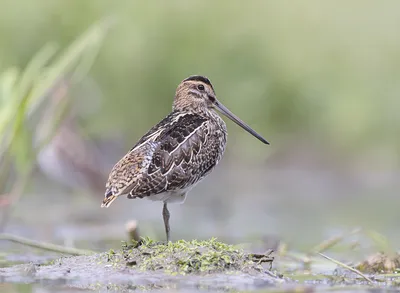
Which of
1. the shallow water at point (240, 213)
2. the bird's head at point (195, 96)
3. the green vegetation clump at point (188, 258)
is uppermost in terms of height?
the shallow water at point (240, 213)

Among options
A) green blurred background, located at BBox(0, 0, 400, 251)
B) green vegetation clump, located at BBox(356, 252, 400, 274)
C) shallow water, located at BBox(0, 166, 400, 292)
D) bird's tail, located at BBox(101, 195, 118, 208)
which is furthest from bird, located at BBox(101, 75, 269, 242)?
green blurred background, located at BBox(0, 0, 400, 251)

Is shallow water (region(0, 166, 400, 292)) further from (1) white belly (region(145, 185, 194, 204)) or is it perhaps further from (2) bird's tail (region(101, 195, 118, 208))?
(1) white belly (region(145, 185, 194, 204))

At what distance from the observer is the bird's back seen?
247 inches

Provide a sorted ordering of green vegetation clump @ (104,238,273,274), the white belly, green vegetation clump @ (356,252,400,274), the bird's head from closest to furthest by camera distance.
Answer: green vegetation clump @ (104,238,273,274)
the white belly
green vegetation clump @ (356,252,400,274)
the bird's head

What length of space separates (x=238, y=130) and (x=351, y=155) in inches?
67.7

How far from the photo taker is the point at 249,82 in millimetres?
14734

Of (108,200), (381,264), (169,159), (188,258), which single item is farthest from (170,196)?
(381,264)

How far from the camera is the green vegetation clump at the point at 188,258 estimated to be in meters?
5.82

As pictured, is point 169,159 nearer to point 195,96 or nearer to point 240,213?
point 195,96

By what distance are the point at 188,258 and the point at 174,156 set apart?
909 millimetres

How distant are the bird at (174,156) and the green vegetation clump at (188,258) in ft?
1.13

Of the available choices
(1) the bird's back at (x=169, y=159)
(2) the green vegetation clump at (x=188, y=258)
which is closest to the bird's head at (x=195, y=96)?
(1) the bird's back at (x=169, y=159)

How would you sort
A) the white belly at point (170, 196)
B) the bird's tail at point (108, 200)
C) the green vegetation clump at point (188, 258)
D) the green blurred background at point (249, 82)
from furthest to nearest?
the green blurred background at point (249, 82) → the white belly at point (170, 196) → the bird's tail at point (108, 200) → the green vegetation clump at point (188, 258)

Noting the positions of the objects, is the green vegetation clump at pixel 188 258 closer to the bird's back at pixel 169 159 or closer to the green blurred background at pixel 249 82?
the bird's back at pixel 169 159
